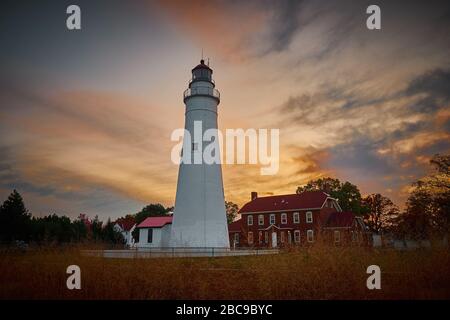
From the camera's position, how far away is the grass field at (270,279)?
8219mm

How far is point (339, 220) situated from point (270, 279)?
118 ft

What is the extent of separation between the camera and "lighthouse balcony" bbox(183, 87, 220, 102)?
27.6 m

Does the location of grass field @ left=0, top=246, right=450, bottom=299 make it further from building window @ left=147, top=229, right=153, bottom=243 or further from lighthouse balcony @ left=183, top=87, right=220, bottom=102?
building window @ left=147, top=229, right=153, bottom=243

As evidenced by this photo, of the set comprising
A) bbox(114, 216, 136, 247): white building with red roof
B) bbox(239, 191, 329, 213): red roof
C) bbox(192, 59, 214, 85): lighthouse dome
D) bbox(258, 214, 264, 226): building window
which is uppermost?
bbox(192, 59, 214, 85): lighthouse dome

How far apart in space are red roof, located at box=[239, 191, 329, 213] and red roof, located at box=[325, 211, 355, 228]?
246cm

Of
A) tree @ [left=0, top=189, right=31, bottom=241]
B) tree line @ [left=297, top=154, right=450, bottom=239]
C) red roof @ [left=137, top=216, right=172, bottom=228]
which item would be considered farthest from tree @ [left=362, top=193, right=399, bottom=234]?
tree @ [left=0, top=189, right=31, bottom=241]

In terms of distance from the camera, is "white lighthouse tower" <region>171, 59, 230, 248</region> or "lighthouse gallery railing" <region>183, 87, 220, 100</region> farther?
"lighthouse gallery railing" <region>183, 87, 220, 100</region>

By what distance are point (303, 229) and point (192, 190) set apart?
23.6 metres

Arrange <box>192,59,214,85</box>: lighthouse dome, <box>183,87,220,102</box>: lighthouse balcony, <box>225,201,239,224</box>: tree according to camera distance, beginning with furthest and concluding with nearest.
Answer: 1. <box>225,201,239,224</box>: tree
2. <box>192,59,214,85</box>: lighthouse dome
3. <box>183,87,220,102</box>: lighthouse balcony

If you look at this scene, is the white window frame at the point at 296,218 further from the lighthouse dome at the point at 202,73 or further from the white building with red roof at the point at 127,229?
the white building with red roof at the point at 127,229
